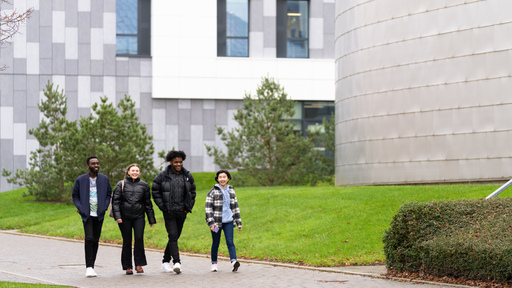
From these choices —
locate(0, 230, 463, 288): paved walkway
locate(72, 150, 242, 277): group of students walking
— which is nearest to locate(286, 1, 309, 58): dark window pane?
locate(0, 230, 463, 288): paved walkway

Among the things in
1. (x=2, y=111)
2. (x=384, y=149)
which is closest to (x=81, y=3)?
(x=2, y=111)

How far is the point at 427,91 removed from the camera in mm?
23859

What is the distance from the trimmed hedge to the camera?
9.82 m

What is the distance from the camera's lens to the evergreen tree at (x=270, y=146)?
31.0m

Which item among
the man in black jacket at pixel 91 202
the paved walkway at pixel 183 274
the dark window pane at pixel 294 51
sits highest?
the dark window pane at pixel 294 51

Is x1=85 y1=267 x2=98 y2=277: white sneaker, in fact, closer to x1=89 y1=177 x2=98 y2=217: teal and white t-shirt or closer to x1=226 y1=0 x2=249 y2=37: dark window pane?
x1=89 y1=177 x2=98 y2=217: teal and white t-shirt

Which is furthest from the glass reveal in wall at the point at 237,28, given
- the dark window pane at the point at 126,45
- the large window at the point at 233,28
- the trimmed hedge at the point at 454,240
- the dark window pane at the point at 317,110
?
the trimmed hedge at the point at 454,240

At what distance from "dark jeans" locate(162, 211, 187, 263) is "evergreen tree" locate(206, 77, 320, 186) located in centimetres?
1828

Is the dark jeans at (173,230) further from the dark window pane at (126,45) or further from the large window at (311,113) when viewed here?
the large window at (311,113)

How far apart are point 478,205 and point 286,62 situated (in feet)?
103

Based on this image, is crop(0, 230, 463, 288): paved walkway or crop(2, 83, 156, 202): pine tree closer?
crop(0, 230, 463, 288): paved walkway

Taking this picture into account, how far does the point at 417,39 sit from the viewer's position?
2417 cm

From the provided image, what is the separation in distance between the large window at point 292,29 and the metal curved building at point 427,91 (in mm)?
15360

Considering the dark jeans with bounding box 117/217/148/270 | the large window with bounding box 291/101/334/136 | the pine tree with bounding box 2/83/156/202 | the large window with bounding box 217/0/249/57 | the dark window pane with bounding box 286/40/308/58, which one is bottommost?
the dark jeans with bounding box 117/217/148/270
